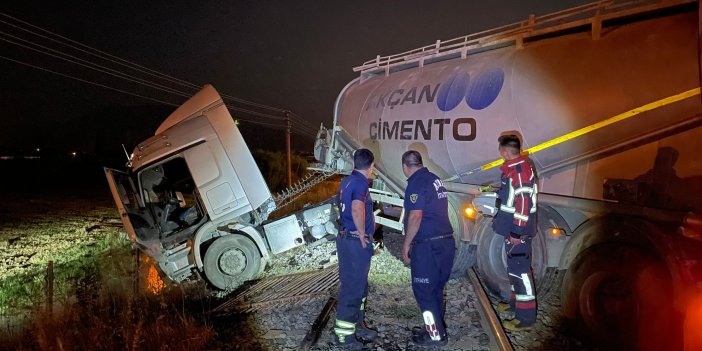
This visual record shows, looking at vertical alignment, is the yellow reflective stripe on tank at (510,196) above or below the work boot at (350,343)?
above

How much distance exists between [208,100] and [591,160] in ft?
17.5

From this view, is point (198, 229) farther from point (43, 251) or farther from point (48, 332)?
point (43, 251)

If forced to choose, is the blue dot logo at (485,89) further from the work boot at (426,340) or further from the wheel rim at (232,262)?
the wheel rim at (232,262)

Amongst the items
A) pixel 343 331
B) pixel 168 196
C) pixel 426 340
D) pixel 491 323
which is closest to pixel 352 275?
pixel 343 331

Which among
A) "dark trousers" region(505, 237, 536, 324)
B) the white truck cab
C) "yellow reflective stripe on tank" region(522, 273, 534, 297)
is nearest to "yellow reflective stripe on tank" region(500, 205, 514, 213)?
"dark trousers" region(505, 237, 536, 324)

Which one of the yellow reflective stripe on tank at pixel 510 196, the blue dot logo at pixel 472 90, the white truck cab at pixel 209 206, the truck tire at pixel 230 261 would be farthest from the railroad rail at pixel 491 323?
the truck tire at pixel 230 261

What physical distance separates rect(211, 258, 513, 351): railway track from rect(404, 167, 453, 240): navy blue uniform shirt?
1044mm

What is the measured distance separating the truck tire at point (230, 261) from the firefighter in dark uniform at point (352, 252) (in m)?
3.16

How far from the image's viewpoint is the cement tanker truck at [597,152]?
3.27m

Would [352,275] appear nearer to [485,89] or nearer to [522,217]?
[522,217]

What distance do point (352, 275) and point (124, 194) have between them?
15.1 feet

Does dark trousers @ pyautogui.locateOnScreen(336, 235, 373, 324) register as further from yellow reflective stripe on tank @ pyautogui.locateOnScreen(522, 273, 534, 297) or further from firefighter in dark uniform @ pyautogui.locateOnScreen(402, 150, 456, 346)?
yellow reflective stripe on tank @ pyautogui.locateOnScreen(522, 273, 534, 297)

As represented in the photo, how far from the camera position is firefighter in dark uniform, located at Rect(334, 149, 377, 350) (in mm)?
3648

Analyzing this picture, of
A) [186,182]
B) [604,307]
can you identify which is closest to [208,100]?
[186,182]
